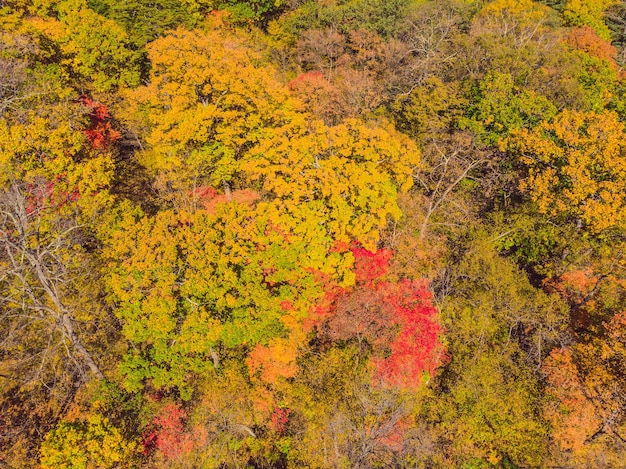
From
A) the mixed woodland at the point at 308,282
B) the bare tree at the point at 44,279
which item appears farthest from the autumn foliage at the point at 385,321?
the bare tree at the point at 44,279

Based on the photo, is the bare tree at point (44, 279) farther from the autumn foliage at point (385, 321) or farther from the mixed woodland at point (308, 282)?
the autumn foliage at point (385, 321)

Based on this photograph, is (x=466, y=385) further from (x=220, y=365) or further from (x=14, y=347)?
(x=14, y=347)

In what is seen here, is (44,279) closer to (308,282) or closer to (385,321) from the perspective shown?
(308,282)

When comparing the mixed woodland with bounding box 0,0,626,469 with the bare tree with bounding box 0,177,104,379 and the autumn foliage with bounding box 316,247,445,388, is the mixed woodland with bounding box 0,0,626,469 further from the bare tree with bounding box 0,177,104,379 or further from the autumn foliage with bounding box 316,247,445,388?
the bare tree with bounding box 0,177,104,379

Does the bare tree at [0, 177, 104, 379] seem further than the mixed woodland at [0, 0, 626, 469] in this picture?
No

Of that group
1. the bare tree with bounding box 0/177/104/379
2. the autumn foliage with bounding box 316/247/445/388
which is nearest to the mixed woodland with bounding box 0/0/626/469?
the autumn foliage with bounding box 316/247/445/388

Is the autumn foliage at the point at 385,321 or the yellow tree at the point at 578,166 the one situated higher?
the yellow tree at the point at 578,166

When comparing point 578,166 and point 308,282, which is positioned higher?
point 578,166

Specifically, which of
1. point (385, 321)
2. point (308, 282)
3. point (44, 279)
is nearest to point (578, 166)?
point (385, 321)

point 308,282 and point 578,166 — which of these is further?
point 578,166
